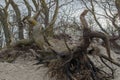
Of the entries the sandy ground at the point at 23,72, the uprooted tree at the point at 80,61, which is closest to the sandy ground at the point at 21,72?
the sandy ground at the point at 23,72

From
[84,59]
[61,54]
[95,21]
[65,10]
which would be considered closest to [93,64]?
[84,59]

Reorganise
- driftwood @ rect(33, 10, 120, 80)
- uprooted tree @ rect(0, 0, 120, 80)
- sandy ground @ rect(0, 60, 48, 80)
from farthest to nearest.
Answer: sandy ground @ rect(0, 60, 48, 80), driftwood @ rect(33, 10, 120, 80), uprooted tree @ rect(0, 0, 120, 80)

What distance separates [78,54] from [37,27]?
260cm

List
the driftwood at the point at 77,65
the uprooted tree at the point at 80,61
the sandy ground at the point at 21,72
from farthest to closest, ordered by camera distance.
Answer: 1. the sandy ground at the point at 21,72
2. the driftwood at the point at 77,65
3. the uprooted tree at the point at 80,61

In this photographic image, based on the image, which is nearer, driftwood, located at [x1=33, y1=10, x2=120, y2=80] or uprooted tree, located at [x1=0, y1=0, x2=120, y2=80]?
uprooted tree, located at [x1=0, y1=0, x2=120, y2=80]

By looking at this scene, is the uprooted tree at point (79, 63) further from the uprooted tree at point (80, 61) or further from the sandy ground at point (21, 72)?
the sandy ground at point (21, 72)

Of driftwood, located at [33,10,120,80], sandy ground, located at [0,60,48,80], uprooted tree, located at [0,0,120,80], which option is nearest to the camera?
uprooted tree, located at [0,0,120,80]

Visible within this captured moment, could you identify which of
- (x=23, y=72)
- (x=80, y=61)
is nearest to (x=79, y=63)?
(x=80, y=61)

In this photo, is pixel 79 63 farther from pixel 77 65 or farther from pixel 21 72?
pixel 21 72

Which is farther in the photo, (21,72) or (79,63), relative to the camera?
(21,72)

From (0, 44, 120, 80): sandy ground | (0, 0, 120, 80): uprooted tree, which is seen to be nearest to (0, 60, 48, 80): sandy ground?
(0, 44, 120, 80): sandy ground

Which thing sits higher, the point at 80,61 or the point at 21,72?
the point at 80,61

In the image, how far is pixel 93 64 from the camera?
8.84 metres

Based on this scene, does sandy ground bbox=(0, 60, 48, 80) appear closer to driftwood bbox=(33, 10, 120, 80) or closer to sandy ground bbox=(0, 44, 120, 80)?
sandy ground bbox=(0, 44, 120, 80)
